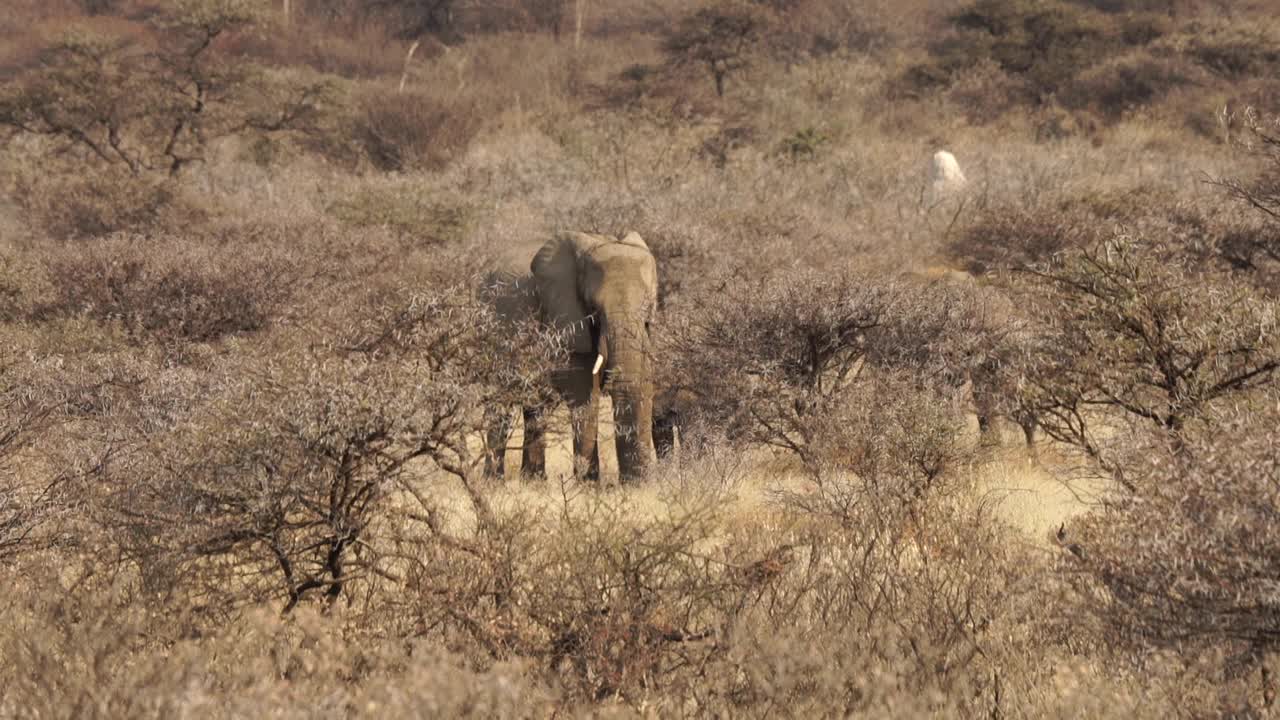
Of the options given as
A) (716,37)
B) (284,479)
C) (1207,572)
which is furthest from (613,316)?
(716,37)

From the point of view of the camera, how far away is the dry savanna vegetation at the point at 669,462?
4301mm

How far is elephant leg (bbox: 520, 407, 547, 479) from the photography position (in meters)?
8.90

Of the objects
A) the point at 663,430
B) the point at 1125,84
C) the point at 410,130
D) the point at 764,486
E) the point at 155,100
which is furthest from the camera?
the point at 1125,84

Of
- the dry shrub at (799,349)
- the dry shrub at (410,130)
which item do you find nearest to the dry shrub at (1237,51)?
the dry shrub at (410,130)

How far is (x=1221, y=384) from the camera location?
6418 mm

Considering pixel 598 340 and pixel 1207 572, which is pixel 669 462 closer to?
pixel 598 340

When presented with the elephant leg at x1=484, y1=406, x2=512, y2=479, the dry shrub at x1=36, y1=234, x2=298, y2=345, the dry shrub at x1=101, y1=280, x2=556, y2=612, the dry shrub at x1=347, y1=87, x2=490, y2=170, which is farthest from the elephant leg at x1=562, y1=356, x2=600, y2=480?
the dry shrub at x1=347, y1=87, x2=490, y2=170

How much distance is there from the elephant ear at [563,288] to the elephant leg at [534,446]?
2.21ft

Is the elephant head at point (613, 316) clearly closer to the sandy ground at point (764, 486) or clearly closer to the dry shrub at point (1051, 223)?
the sandy ground at point (764, 486)

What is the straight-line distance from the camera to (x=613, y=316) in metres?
9.20

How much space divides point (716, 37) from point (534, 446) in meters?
27.6

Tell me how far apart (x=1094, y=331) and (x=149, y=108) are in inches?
931

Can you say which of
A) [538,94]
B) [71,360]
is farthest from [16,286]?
[538,94]

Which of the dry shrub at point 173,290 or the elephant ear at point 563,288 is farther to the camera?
the dry shrub at point 173,290
